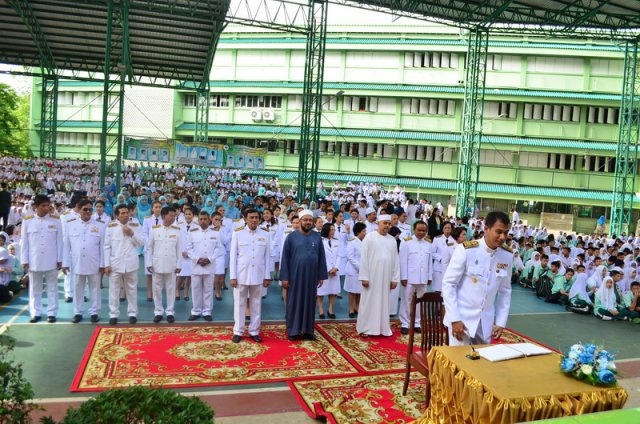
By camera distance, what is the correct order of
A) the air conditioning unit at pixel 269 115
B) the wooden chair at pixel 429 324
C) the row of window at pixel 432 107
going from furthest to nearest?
the air conditioning unit at pixel 269 115
the row of window at pixel 432 107
the wooden chair at pixel 429 324

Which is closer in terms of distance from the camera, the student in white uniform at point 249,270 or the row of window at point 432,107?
the student in white uniform at point 249,270

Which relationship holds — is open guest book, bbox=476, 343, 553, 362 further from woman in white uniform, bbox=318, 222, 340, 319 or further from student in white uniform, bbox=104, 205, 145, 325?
student in white uniform, bbox=104, 205, 145, 325

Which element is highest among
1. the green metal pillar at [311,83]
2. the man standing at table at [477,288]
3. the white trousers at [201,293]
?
the green metal pillar at [311,83]

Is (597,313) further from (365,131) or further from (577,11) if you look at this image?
(365,131)

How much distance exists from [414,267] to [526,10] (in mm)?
15932

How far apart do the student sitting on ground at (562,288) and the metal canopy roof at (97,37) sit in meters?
12.6

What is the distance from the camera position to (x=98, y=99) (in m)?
37.8

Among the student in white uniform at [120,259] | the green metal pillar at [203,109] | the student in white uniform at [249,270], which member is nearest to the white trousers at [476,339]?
the student in white uniform at [249,270]

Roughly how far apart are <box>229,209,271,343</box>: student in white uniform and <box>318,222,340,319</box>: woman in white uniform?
5.13 feet

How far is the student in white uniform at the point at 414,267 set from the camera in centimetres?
762

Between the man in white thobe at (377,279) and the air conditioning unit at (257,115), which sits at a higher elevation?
the air conditioning unit at (257,115)

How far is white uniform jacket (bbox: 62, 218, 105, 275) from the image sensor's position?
23.3 feet

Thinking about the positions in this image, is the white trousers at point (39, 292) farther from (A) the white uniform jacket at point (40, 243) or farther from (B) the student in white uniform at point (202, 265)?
(B) the student in white uniform at point (202, 265)

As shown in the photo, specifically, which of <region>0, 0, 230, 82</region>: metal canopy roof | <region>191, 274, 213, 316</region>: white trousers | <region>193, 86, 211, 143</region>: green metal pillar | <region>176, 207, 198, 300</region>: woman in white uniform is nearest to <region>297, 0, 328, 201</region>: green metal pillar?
<region>0, 0, 230, 82</region>: metal canopy roof
